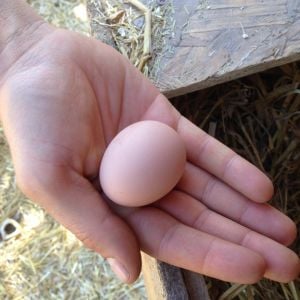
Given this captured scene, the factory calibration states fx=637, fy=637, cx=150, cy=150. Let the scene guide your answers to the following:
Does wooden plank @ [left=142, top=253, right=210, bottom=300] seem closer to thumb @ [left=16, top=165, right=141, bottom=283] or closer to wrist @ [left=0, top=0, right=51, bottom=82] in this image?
thumb @ [left=16, top=165, right=141, bottom=283]

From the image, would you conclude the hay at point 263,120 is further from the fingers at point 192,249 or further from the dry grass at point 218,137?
the fingers at point 192,249

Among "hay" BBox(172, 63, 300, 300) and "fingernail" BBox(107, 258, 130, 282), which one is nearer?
"fingernail" BBox(107, 258, 130, 282)

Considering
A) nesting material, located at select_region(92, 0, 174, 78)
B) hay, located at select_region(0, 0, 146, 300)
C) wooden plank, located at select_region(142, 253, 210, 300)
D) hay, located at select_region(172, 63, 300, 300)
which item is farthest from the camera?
hay, located at select_region(0, 0, 146, 300)

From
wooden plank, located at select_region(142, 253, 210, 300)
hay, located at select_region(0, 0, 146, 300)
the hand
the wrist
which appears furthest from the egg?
hay, located at select_region(0, 0, 146, 300)

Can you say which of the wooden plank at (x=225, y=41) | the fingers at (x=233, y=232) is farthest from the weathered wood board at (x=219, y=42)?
the fingers at (x=233, y=232)

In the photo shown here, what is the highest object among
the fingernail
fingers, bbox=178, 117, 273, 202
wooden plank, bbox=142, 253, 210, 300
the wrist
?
→ the wrist

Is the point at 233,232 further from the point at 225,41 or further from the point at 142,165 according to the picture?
the point at 225,41
